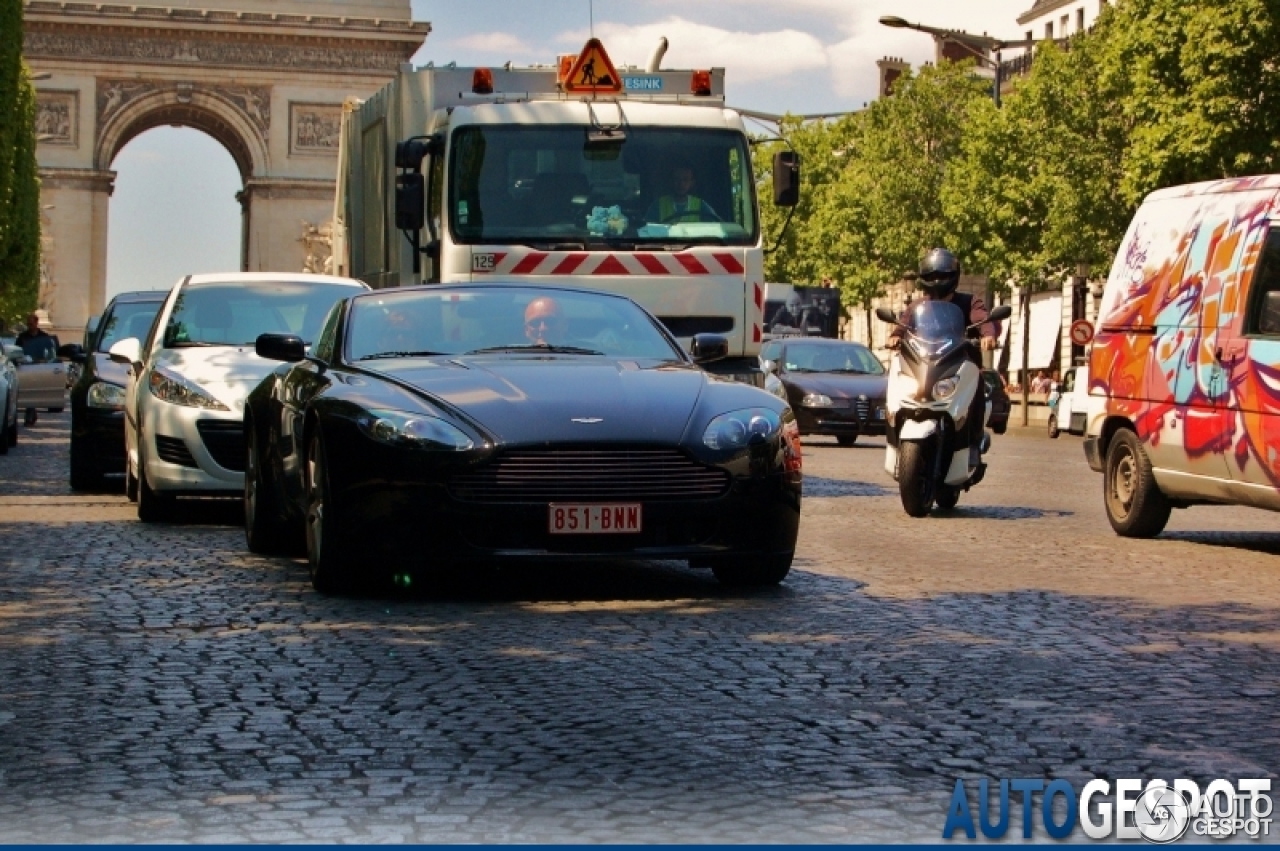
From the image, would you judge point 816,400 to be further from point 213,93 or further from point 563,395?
point 213,93

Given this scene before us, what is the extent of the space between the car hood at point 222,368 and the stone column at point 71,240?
209ft

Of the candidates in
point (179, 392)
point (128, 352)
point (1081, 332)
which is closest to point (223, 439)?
point (179, 392)

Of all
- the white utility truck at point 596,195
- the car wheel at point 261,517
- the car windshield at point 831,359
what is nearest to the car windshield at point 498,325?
the car wheel at point 261,517

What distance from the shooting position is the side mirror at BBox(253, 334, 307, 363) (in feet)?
37.0

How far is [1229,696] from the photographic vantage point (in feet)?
23.5

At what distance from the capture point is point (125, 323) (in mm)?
20469

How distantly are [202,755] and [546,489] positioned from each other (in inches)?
133

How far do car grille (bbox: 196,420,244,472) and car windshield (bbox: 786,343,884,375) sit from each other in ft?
58.7

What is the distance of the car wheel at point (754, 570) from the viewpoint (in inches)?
395

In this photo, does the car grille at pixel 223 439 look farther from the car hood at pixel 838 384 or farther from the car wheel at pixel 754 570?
the car hood at pixel 838 384

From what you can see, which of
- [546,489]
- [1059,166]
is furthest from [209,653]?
[1059,166]

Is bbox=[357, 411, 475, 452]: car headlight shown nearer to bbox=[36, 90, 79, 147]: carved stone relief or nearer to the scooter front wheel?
the scooter front wheel

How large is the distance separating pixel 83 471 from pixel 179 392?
3.78 meters

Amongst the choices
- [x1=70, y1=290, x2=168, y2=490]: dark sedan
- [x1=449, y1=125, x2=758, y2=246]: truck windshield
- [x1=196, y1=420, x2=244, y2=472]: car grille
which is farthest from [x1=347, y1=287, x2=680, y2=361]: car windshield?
[x1=70, y1=290, x2=168, y2=490]: dark sedan
